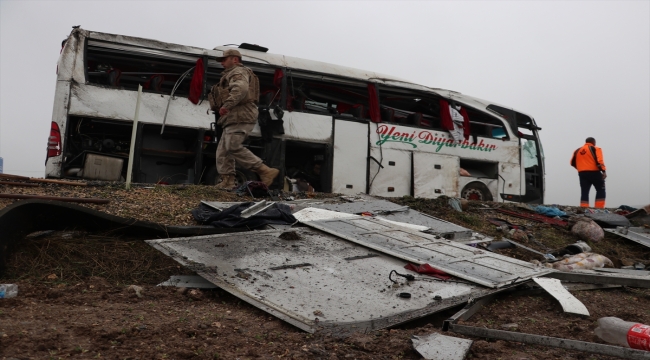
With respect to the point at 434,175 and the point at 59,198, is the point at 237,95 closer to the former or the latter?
the point at 59,198

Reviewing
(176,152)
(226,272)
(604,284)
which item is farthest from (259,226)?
(176,152)

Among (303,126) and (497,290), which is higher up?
(303,126)

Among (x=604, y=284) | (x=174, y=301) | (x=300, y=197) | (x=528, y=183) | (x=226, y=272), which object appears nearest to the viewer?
(x=174, y=301)

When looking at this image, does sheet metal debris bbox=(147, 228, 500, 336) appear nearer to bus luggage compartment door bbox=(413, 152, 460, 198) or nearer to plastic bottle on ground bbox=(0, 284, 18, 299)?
plastic bottle on ground bbox=(0, 284, 18, 299)

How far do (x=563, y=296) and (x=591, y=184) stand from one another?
9.49 m

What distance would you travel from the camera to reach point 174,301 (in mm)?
3725

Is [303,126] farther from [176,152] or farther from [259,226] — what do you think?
[259,226]

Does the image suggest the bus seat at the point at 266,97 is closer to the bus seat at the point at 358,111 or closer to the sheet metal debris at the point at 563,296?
the bus seat at the point at 358,111

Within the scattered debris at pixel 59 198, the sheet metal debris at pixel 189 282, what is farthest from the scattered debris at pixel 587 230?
the scattered debris at pixel 59 198

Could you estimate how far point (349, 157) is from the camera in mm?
10641

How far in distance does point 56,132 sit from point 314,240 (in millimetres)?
5530

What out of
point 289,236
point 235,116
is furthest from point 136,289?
point 235,116

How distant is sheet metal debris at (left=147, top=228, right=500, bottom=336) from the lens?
3.44 metres

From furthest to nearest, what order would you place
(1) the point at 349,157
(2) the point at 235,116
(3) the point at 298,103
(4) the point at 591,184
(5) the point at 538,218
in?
(4) the point at 591,184
(1) the point at 349,157
(3) the point at 298,103
(5) the point at 538,218
(2) the point at 235,116
